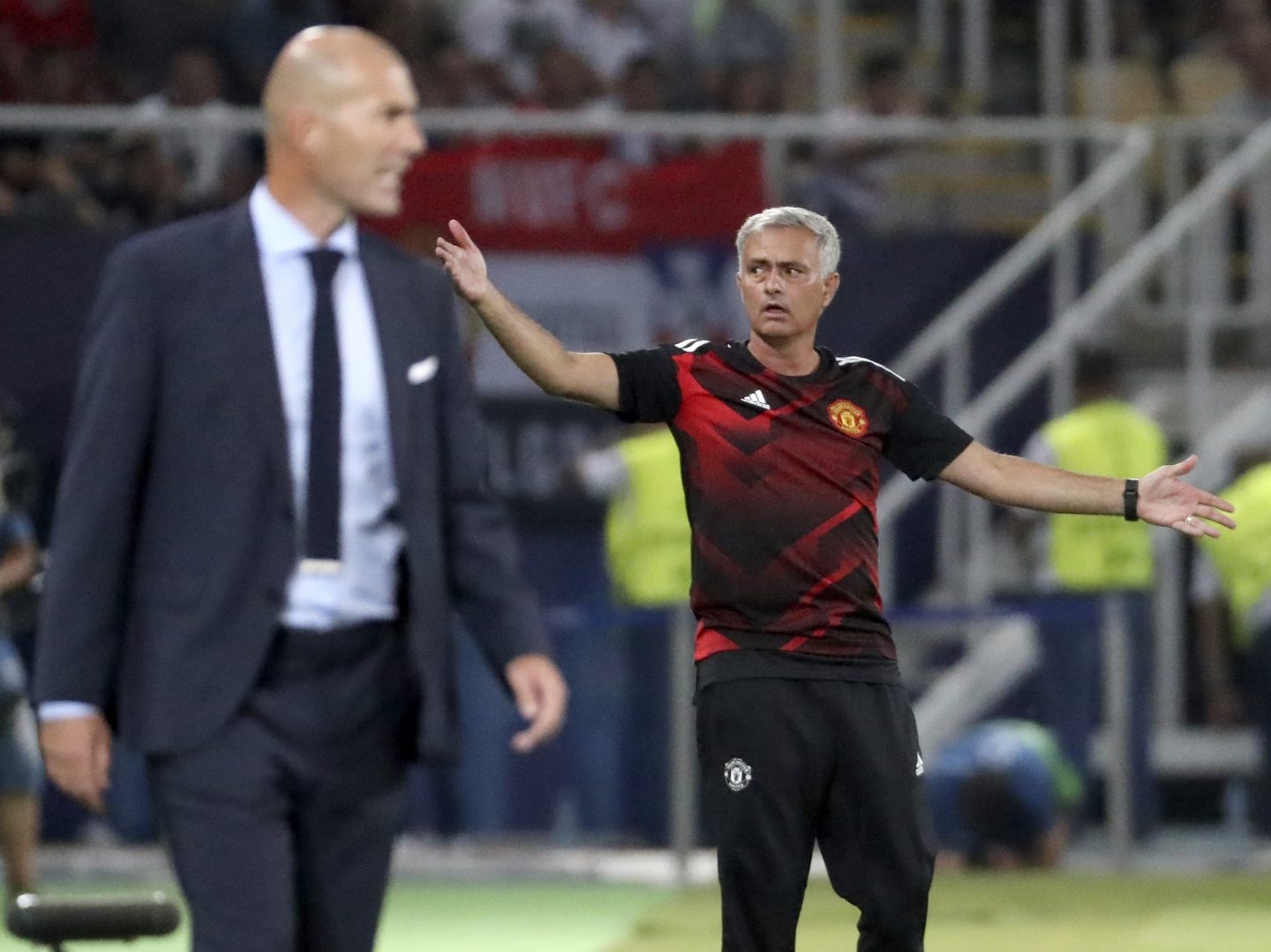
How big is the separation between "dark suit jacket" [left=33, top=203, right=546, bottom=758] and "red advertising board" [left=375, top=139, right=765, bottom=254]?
980 centimetres

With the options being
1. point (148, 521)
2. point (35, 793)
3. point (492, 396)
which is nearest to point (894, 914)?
point (148, 521)

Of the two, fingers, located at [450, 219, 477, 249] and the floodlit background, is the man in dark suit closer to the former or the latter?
fingers, located at [450, 219, 477, 249]

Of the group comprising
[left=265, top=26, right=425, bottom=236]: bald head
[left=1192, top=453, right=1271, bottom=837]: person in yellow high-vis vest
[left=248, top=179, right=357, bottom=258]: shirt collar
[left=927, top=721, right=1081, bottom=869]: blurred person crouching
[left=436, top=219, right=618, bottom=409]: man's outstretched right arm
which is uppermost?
[left=265, top=26, right=425, bottom=236]: bald head

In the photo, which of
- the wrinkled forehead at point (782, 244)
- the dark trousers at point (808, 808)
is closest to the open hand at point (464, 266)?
the wrinkled forehead at point (782, 244)

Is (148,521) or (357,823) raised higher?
(148,521)

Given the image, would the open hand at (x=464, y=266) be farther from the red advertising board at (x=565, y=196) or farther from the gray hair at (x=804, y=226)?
the red advertising board at (x=565, y=196)

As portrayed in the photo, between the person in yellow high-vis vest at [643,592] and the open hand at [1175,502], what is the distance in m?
7.23

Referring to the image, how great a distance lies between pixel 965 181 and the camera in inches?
666

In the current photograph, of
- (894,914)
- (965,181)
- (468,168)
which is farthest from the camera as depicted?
(965,181)

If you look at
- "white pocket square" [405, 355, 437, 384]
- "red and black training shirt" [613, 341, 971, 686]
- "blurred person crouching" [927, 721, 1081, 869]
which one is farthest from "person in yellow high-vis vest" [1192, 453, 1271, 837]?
"white pocket square" [405, 355, 437, 384]

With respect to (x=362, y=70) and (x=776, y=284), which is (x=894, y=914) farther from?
(x=362, y=70)

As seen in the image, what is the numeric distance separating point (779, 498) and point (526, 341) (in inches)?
28.7

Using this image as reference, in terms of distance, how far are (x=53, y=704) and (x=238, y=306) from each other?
0.76m

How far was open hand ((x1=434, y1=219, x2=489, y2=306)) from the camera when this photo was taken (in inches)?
227
